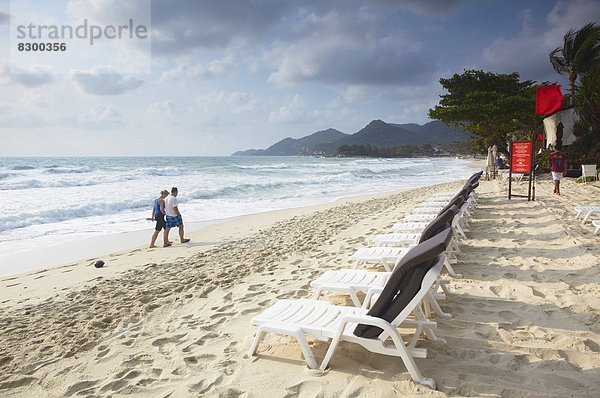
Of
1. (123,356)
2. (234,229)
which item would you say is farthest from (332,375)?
(234,229)

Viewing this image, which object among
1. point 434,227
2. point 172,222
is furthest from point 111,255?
point 434,227

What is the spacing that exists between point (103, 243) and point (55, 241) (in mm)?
1334

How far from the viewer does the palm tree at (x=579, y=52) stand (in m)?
23.0

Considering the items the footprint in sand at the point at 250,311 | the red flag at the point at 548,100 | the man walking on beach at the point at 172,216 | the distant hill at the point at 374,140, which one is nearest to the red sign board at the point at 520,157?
the red flag at the point at 548,100

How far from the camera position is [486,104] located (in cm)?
1788

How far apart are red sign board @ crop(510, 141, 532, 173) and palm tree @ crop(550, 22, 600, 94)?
640 inches

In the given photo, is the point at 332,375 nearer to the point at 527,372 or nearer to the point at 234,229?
the point at 527,372

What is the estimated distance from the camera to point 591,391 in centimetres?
237

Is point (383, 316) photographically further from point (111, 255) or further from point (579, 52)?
point (579, 52)

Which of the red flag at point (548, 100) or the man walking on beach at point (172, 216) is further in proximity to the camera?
the red flag at point (548, 100)

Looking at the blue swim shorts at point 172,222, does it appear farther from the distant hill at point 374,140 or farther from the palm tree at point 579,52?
the distant hill at point 374,140

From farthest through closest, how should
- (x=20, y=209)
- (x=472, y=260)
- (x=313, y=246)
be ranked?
(x=20, y=209) < (x=313, y=246) < (x=472, y=260)

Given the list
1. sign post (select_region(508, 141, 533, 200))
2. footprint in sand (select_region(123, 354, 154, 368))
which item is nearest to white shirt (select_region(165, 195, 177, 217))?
footprint in sand (select_region(123, 354, 154, 368))

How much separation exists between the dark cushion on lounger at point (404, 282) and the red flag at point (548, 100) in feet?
29.1
